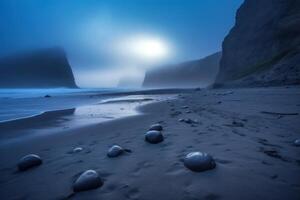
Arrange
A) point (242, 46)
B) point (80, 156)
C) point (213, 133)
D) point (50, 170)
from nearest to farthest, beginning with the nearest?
point (50, 170) → point (80, 156) → point (213, 133) → point (242, 46)

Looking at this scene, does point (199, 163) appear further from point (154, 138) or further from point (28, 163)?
point (28, 163)

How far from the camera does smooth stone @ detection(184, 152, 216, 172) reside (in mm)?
2055

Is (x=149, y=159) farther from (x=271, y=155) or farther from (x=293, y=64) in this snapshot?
(x=293, y=64)

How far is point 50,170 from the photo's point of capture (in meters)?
2.57

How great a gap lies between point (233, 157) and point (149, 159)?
1.05 m

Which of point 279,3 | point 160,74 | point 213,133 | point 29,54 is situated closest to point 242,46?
point 279,3

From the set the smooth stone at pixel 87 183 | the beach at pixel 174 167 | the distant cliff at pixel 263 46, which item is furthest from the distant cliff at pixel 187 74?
the smooth stone at pixel 87 183

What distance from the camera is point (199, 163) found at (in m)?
2.08

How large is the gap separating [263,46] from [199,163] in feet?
127

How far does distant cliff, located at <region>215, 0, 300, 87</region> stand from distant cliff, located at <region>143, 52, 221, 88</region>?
187 feet

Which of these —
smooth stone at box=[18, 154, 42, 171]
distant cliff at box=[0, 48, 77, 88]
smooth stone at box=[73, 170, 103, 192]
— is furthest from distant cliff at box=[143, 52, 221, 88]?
smooth stone at box=[73, 170, 103, 192]

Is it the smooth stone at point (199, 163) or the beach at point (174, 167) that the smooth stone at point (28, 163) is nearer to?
the beach at point (174, 167)

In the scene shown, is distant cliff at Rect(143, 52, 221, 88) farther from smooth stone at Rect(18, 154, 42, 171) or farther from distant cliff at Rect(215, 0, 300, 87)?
smooth stone at Rect(18, 154, 42, 171)

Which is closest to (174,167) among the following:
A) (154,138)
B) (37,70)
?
(154,138)
